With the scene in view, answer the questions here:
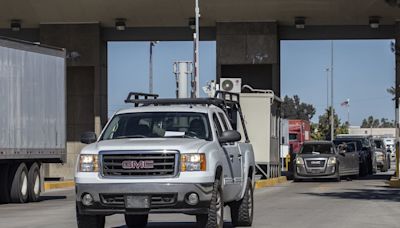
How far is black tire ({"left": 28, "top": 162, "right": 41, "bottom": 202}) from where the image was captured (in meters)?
25.0

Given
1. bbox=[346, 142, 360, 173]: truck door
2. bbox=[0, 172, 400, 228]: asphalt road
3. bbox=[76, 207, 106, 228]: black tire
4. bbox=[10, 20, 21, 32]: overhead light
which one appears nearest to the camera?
bbox=[76, 207, 106, 228]: black tire

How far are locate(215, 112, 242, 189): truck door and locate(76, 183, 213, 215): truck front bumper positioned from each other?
156 centimetres

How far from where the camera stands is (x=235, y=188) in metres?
14.5

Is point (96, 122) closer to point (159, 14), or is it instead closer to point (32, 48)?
point (159, 14)

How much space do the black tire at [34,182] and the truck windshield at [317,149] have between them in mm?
15637

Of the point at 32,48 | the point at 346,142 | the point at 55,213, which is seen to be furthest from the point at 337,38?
the point at 55,213

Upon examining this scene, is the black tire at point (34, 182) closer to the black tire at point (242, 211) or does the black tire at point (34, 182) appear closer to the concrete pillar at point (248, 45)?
the black tire at point (242, 211)

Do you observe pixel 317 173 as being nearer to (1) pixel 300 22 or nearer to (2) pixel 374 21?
(1) pixel 300 22

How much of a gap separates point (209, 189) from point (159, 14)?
27.1 metres

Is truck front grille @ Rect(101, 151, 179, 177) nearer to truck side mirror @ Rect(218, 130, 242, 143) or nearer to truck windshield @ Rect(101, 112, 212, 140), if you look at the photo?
truck windshield @ Rect(101, 112, 212, 140)

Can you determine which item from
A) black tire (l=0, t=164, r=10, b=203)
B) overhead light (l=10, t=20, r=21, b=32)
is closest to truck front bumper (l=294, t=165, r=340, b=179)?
overhead light (l=10, t=20, r=21, b=32)

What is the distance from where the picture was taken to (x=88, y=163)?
1281cm

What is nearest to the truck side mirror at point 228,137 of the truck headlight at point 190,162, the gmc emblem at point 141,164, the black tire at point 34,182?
the truck headlight at point 190,162

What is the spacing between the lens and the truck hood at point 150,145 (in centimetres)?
1267
